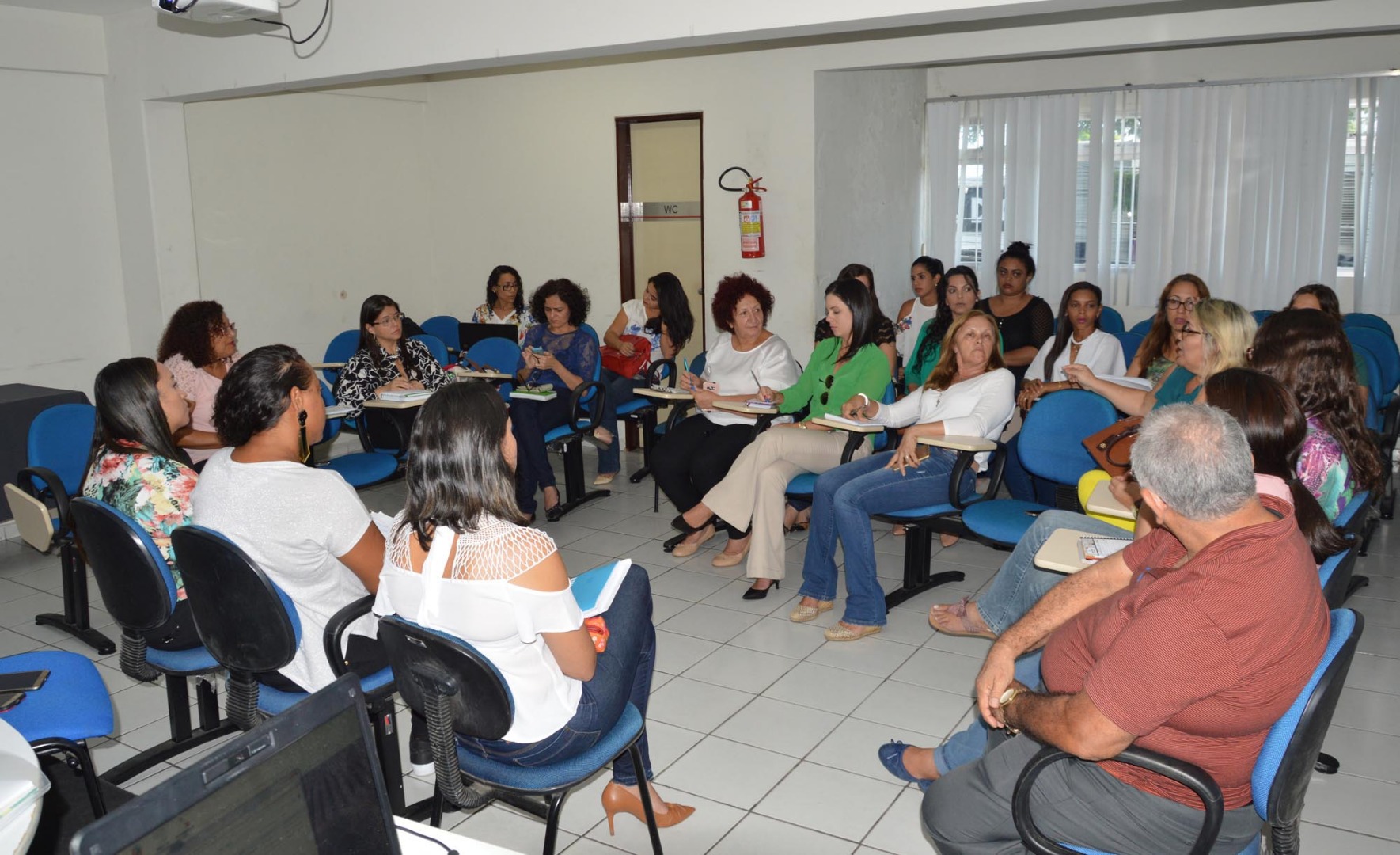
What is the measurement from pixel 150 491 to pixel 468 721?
146 centimetres

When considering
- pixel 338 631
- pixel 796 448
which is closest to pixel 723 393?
pixel 796 448

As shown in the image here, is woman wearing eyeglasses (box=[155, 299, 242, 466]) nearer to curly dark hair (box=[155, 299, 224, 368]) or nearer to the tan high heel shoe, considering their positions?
curly dark hair (box=[155, 299, 224, 368])

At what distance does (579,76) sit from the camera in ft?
25.3

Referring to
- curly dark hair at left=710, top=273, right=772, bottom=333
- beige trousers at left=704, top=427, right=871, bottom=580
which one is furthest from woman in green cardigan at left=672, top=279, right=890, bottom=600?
curly dark hair at left=710, top=273, right=772, bottom=333

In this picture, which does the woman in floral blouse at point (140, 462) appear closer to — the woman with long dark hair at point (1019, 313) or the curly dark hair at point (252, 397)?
the curly dark hair at point (252, 397)

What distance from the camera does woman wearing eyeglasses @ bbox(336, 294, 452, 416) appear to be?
546cm

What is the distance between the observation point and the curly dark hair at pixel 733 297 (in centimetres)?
558

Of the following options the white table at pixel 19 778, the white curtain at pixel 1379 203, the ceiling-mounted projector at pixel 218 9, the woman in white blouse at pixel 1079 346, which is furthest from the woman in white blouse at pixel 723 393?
the white curtain at pixel 1379 203

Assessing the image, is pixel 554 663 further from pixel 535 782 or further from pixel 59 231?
pixel 59 231

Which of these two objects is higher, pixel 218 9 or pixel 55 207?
pixel 218 9

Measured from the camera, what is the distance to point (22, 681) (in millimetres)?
2242

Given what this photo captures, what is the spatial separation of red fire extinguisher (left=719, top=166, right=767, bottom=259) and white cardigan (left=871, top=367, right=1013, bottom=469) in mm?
2767

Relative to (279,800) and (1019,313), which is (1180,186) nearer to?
(1019,313)

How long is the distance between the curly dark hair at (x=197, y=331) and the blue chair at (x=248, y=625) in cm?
274
